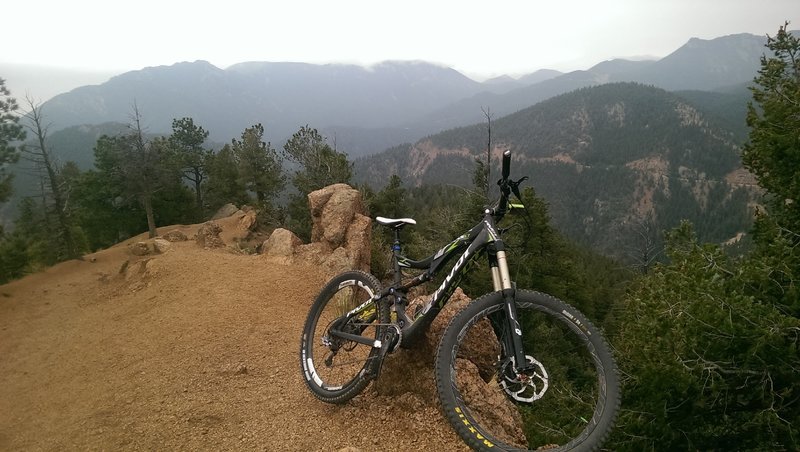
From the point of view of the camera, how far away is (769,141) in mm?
6480

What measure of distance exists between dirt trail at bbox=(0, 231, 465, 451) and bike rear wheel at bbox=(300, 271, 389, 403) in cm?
29

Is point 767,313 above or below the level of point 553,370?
above

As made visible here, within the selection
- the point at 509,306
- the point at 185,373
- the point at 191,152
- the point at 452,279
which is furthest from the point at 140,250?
the point at 191,152

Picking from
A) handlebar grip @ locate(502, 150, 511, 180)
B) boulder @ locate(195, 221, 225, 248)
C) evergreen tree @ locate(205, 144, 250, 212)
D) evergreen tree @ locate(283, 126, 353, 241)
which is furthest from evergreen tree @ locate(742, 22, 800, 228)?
evergreen tree @ locate(205, 144, 250, 212)

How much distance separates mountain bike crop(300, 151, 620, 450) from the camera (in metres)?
2.82

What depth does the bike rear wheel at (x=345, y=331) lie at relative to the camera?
3.92 metres

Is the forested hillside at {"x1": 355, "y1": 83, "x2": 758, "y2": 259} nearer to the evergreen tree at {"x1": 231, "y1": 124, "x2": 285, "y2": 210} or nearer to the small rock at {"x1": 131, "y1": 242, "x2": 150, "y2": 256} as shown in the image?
the evergreen tree at {"x1": 231, "y1": 124, "x2": 285, "y2": 210}

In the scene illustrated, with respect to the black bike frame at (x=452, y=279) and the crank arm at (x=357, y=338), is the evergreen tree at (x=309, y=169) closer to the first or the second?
the crank arm at (x=357, y=338)

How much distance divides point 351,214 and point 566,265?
1447cm

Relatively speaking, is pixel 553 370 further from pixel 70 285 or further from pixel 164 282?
pixel 70 285

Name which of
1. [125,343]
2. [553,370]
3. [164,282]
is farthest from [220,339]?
[553,370]

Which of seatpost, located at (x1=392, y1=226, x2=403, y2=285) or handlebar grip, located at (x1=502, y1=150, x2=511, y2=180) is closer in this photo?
handlebar grip, located at (x1=502, y1=150, x2=511, y2=180)

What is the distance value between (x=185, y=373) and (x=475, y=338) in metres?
4.33

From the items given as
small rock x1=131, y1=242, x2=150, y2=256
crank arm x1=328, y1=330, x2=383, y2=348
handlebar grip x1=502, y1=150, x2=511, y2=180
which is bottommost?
small rock x1=131, y1=242, x2=150, y2=256
